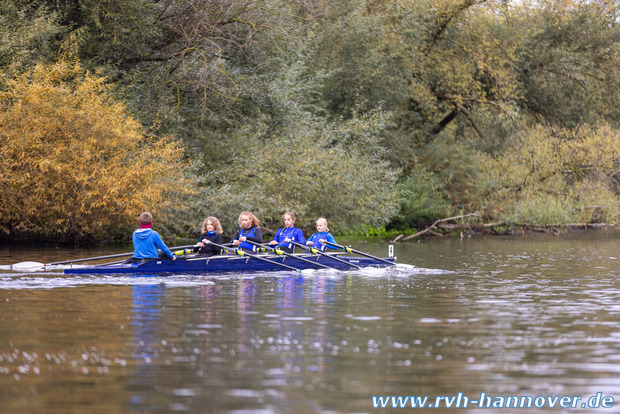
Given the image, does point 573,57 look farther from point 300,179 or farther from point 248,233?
point 248,233

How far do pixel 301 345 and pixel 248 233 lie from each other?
1007 centimetres

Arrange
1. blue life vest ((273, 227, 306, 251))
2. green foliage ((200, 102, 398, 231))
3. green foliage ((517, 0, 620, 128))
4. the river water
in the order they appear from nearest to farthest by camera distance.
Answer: the river water < blue life vest ((273, 227, 306, 251)) < green foliage ((200, 102, 398, 231)) < green foliage ((517, 0, 620, 128))

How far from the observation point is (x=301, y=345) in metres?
8.98

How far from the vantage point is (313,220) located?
29.6 m

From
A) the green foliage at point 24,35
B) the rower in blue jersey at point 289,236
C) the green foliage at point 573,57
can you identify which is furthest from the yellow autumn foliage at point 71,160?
the green foliage at point 573,57

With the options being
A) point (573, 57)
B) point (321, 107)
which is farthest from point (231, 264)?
point (573, 57)

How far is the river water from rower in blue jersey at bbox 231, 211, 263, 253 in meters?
2.03

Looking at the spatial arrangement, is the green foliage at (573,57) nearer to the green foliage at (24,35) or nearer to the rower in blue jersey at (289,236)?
the green foliage at (24,35)

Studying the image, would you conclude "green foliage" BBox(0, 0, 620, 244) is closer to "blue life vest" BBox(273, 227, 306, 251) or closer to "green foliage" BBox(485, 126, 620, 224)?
"green foliage" BBox(485, 126, 620, 224)

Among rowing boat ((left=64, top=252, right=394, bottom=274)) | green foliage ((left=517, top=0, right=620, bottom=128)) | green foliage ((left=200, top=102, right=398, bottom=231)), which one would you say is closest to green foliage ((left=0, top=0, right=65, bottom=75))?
green foliage ((left=200, top=102, right=398, bottom=231))

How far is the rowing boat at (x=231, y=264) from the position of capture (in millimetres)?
16062

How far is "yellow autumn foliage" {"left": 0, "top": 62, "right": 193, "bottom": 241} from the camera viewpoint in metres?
23.1

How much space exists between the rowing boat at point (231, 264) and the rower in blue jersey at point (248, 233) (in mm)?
510

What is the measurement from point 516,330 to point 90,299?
628 cm
